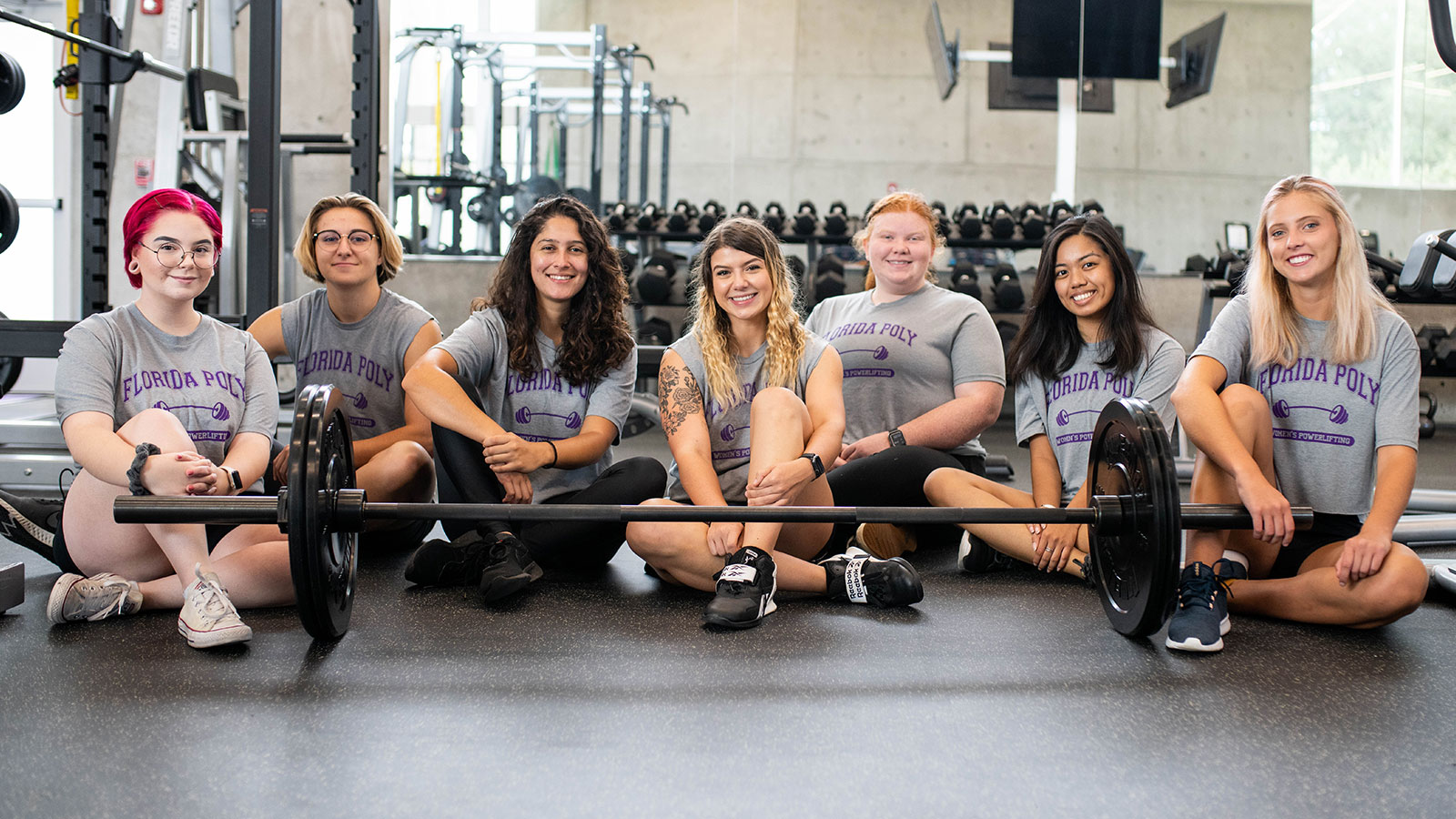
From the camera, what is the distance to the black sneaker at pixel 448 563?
195cm

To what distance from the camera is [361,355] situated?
217cm

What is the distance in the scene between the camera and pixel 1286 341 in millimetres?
1702

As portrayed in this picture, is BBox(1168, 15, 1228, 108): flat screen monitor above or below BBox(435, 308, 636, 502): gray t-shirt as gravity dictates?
above

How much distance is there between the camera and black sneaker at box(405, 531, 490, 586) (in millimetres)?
1951

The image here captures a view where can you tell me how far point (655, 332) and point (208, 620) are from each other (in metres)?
3.51

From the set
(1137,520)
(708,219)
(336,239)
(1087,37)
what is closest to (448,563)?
(336,239)

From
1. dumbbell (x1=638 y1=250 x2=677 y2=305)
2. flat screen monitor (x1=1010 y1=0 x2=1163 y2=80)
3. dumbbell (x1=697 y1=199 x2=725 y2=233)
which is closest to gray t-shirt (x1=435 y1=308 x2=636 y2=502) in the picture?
dumbbell (x1=638 y1=250 x2=677 y2=305)

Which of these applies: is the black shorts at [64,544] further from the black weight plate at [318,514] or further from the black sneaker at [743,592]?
the black sneaker at [743,592]

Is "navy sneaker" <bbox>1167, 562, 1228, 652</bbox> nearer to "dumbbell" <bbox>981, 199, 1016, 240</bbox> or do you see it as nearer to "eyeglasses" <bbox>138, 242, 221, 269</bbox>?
"eyeglasses" <bbox>138, 242, 221, 269</bbox>

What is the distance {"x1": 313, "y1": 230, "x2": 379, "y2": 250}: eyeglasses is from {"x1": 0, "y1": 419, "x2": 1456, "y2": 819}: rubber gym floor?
758 millimetres

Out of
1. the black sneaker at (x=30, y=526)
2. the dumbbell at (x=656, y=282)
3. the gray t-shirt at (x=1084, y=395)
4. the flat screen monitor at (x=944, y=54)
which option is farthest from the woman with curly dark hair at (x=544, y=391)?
the flat screen monitor at (x=944, y=54)

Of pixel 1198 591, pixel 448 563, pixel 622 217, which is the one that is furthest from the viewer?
pixel 622 217

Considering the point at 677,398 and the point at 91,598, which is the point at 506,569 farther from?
the point at 91,598

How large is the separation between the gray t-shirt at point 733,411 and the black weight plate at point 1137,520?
0.56 meters
